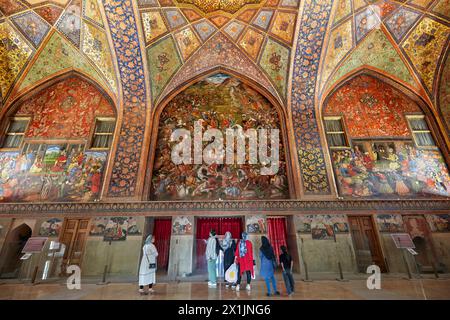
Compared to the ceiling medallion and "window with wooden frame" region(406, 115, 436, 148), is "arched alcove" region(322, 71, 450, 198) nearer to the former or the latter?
"window with wooden frame" region(406, 115, 436, 148)

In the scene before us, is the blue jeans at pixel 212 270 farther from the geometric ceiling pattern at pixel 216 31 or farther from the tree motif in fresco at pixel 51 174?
the geometric ceiling pattern at pixel 216 31

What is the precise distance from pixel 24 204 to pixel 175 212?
522cm

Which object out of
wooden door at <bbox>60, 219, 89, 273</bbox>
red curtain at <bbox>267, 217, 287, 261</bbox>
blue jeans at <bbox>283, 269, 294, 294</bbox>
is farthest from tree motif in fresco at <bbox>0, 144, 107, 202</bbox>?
blue jeans at <bbox>283, 269, 294, 294</bbox>

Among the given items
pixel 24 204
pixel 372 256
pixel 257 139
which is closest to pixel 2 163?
pixel 24 204

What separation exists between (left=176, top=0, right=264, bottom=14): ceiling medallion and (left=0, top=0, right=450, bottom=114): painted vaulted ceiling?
0.03 m

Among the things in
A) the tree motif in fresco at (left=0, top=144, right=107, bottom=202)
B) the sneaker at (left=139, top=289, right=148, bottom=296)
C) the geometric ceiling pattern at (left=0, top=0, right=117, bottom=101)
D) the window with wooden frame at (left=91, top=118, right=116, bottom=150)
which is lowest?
the sneaker at (left=139, top=289, right=148, bottom=296)

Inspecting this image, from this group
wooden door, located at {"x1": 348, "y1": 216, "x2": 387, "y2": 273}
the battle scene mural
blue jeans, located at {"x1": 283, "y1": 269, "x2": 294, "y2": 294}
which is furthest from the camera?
the battle scene mural

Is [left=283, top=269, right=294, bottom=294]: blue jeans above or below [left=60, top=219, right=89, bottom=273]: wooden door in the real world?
below

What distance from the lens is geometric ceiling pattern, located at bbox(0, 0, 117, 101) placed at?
29.1 ft

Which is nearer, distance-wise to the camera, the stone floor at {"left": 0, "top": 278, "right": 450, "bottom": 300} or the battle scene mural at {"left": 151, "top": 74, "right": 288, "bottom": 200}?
the stone floor at {"left": 0, "top": 278, "right": 450, "bottom": 300}

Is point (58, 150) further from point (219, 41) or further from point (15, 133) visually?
point (219, 41)

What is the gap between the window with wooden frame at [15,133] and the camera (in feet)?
31.6

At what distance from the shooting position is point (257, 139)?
33.1 feet

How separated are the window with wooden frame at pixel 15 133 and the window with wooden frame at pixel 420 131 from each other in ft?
53.0
